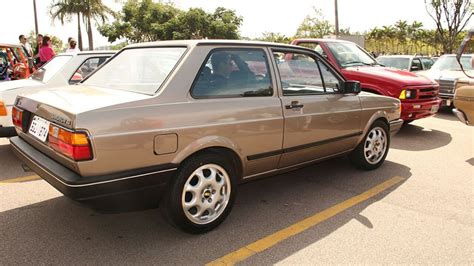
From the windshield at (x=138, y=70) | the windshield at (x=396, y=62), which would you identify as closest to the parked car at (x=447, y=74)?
the windshield at (x=396, y=62)

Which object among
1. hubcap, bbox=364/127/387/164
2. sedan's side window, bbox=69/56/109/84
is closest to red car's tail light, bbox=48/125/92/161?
hubcap, bbox=364/127/387/164

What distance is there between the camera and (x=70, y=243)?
9.84ft

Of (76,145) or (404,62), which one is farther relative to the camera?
(404,62)

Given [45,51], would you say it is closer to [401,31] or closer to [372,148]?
[372,148]

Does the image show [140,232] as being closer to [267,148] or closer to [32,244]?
[32,244]

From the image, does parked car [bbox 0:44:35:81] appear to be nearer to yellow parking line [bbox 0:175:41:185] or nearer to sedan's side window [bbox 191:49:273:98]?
yellow parking line [bbox 0:175:41:185]

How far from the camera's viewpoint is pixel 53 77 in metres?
5.74

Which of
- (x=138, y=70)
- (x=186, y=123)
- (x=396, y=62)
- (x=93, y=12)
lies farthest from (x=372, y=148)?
(x=93, y=12)

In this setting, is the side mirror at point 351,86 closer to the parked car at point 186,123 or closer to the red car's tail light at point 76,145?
the parked car at point 186,123

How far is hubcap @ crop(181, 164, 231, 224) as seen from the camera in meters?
3.05

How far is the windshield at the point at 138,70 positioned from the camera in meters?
3.11

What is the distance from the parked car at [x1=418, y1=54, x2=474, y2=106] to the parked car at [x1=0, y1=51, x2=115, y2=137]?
7723 mm

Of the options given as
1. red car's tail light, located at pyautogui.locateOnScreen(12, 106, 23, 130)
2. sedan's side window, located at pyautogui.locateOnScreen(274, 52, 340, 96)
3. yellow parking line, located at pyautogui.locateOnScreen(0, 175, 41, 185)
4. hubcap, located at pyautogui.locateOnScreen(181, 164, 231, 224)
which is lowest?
yellow parking line, located at pyautogui.locateOnScreen(0, 175, 41, 185)

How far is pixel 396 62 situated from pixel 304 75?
8905 mm
